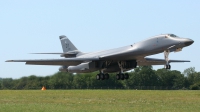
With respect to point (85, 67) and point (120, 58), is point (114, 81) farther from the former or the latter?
point (120, 58)

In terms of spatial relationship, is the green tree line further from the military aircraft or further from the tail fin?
the military aircraft

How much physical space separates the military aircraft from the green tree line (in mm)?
7813

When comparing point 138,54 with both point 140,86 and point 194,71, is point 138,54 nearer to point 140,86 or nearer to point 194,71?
point 140,86

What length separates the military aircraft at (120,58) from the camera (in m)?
39.7

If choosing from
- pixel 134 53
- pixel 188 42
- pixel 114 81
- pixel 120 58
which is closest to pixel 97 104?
pixel 188 42

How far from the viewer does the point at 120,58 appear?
4378cm

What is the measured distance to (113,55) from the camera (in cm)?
4356

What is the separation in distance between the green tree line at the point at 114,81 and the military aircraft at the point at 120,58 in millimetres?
7813

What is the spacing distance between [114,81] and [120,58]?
2935 cm

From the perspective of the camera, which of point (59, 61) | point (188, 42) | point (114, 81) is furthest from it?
point (114, 81)

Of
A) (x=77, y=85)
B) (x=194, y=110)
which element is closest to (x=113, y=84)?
(x=77, y=85)

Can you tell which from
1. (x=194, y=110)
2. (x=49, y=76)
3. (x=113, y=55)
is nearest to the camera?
(x=194, y=110)

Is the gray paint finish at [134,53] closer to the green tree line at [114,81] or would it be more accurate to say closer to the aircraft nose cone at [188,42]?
the aircraft nose cone at [188,42]

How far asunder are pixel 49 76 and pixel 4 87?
6.29m
